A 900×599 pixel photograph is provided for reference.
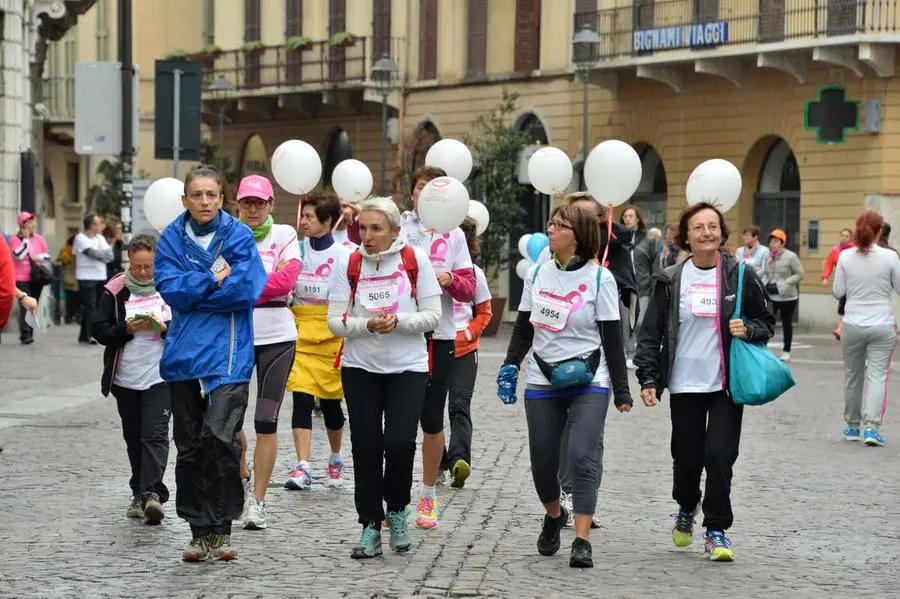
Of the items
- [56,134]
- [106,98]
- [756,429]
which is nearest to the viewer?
[756,429]

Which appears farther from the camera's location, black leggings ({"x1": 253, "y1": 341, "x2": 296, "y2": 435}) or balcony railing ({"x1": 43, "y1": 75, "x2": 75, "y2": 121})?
balcony railing ({"x1": 43, "y1": 75, "x2": 75, "y2": 121})

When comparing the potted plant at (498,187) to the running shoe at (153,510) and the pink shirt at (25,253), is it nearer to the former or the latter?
the pink shirt at (25,253)

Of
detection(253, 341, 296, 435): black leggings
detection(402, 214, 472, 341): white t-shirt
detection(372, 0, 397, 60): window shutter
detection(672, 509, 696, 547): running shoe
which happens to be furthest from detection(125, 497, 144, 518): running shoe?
detection(372, 0, 397, 60): window shutter

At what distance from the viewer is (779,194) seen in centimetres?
3378

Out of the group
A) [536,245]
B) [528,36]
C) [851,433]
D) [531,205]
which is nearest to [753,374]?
[851,433]

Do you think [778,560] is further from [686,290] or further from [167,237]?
[167,237]

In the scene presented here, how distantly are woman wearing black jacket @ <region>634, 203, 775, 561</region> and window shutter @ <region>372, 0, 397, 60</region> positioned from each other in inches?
1343

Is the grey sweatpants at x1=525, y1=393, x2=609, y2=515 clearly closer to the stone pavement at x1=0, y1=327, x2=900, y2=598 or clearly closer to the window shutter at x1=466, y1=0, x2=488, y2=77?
the stone pavement at x1=0, y1=327, x2=900, y2=598

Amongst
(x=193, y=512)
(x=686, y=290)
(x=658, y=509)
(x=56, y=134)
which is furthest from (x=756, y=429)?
(x=56, y=134)

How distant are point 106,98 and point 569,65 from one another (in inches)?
705

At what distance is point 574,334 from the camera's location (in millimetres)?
8883

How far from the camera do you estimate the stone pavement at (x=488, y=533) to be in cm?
812

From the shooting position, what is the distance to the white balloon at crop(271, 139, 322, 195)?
11977 mm

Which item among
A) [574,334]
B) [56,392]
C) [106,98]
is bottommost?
[56,392]
